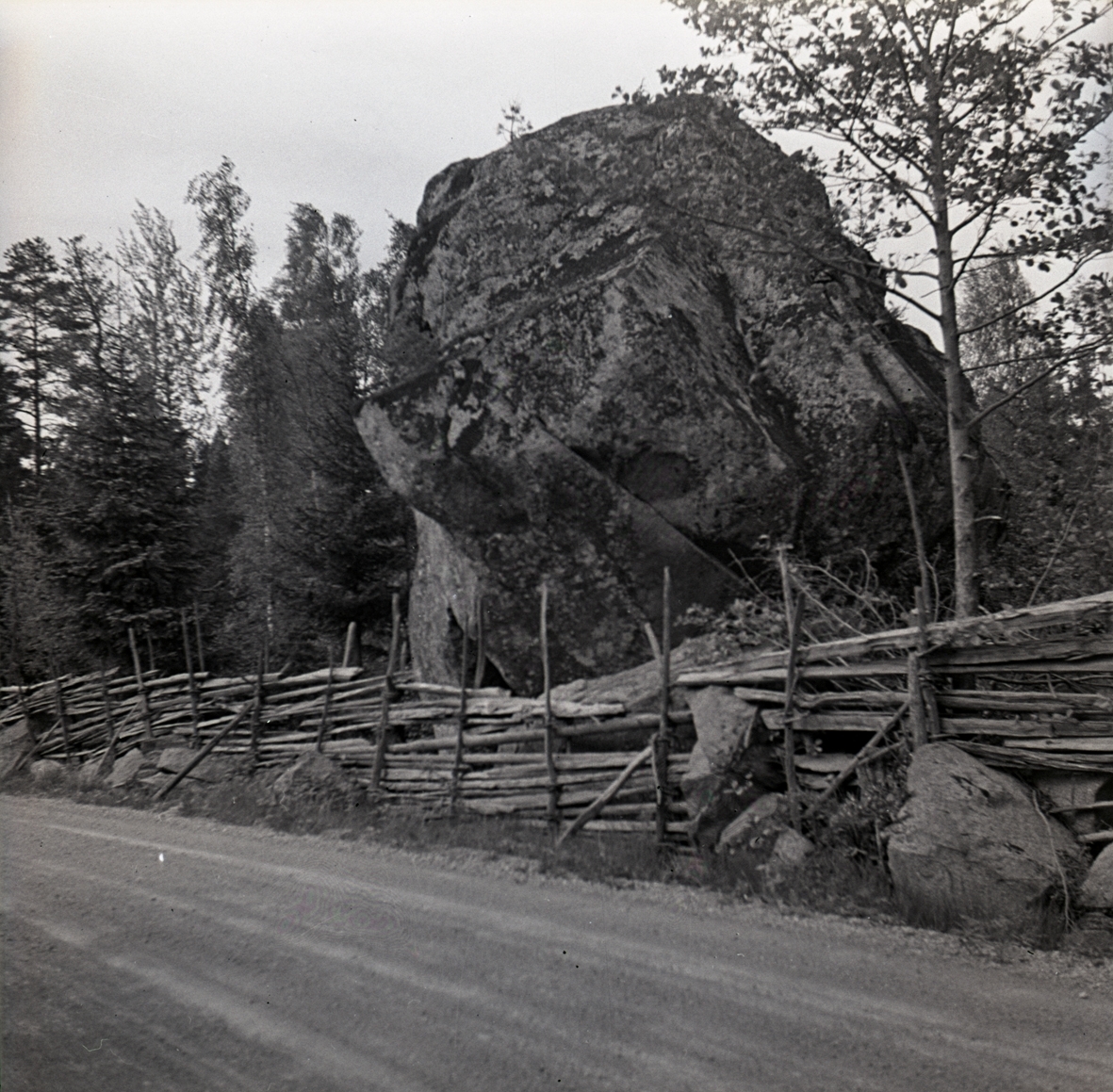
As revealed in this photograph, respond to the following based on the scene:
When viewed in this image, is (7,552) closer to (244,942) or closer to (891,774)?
(244,942)

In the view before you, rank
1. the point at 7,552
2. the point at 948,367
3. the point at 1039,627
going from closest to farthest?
the point at 1039,627
the point at 948,367
the point at 7,552

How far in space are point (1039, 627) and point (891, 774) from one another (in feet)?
3.79

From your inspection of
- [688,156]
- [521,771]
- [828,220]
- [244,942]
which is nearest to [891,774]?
[521,771]

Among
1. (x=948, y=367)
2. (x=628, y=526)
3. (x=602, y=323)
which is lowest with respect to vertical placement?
(x=628, y=526)

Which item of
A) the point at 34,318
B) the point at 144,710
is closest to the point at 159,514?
the point at 144,710

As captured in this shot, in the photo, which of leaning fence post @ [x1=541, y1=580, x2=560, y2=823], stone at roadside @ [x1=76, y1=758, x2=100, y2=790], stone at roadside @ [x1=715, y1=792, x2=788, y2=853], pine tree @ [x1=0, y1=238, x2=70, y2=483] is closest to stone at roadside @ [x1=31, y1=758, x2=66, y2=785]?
stone at roadside @ [x1=76, y1=758, x2=100, y2=790]

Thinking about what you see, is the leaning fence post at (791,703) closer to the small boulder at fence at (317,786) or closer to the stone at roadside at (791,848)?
the stone at roadside at (791,848)

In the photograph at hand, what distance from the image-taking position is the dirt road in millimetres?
2535

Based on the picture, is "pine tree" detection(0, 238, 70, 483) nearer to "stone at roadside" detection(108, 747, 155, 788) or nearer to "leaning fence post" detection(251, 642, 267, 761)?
"leaning fence post" detection(251, 642, 267, 761)

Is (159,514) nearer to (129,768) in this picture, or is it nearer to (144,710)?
(144,710)

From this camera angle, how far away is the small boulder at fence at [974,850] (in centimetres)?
413

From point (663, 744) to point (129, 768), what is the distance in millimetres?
6742

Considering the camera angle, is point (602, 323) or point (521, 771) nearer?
point (521, 771)

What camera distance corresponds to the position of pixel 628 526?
7.71m
